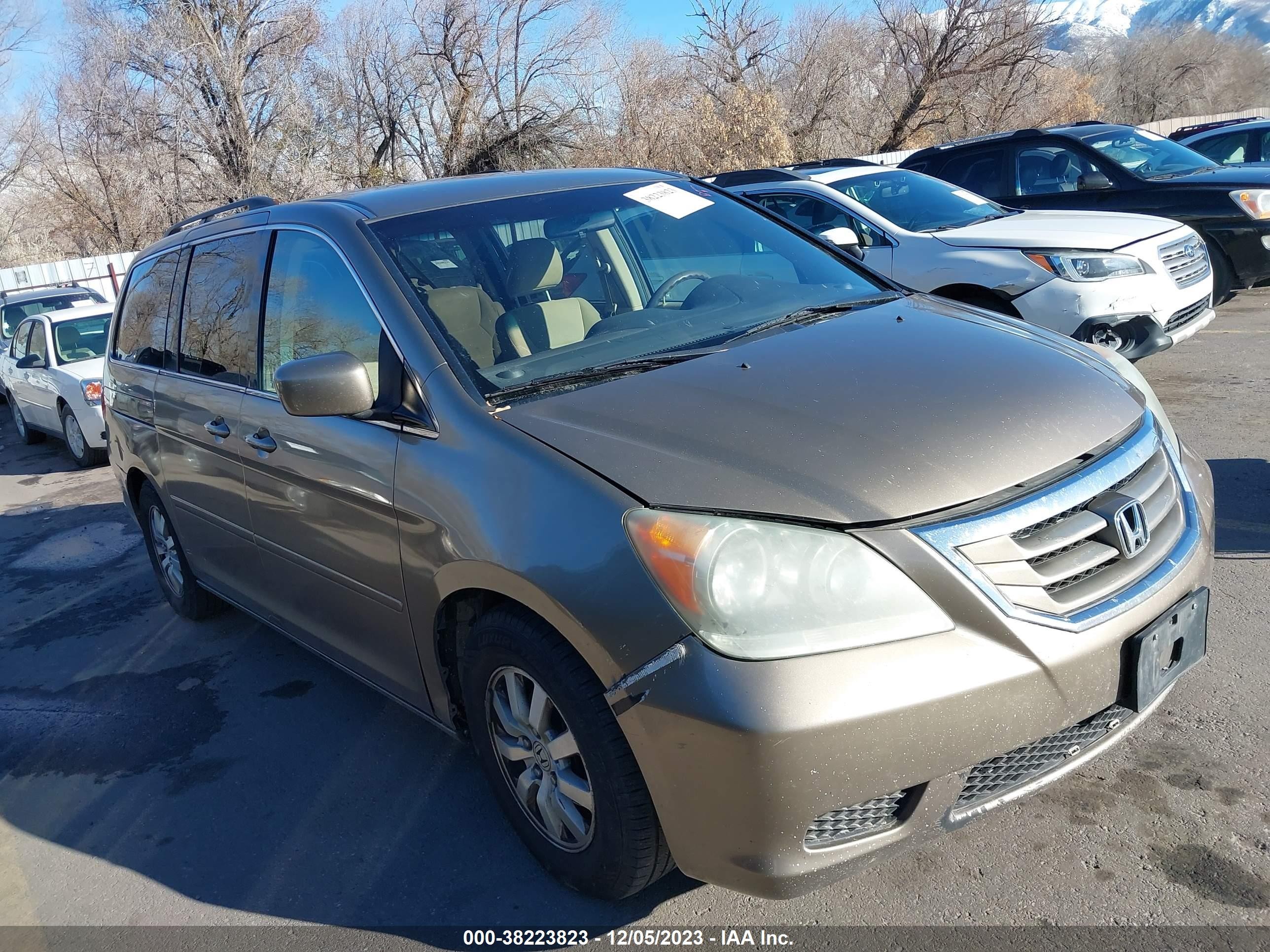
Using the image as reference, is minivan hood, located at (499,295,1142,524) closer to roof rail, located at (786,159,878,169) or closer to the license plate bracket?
the license plate bracket

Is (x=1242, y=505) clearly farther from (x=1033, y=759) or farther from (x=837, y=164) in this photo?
(x=837, y=164)

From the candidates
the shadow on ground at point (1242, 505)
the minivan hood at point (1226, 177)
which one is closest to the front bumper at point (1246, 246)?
the minivan hood at point (1226, 177)

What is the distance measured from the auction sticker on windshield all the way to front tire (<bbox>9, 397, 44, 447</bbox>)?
10339 mm

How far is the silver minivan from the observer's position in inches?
85.3

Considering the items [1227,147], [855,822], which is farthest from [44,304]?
[1227,147]

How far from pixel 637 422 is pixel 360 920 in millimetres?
→ 1566

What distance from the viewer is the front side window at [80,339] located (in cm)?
1066

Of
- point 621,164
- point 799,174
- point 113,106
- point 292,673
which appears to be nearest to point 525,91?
point 621,164

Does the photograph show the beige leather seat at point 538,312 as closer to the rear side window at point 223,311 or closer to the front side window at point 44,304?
the rear side window at point 223,311

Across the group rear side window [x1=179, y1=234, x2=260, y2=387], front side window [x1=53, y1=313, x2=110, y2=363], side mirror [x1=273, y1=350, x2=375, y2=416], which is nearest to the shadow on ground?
side mirror [x1=273, y1=350, x2=375, y2=416]

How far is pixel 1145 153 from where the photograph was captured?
988 centimetres

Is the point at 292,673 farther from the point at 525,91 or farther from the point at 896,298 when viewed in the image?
the point at 525,91

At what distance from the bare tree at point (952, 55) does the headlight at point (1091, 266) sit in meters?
22.3

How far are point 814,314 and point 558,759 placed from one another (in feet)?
5.47
